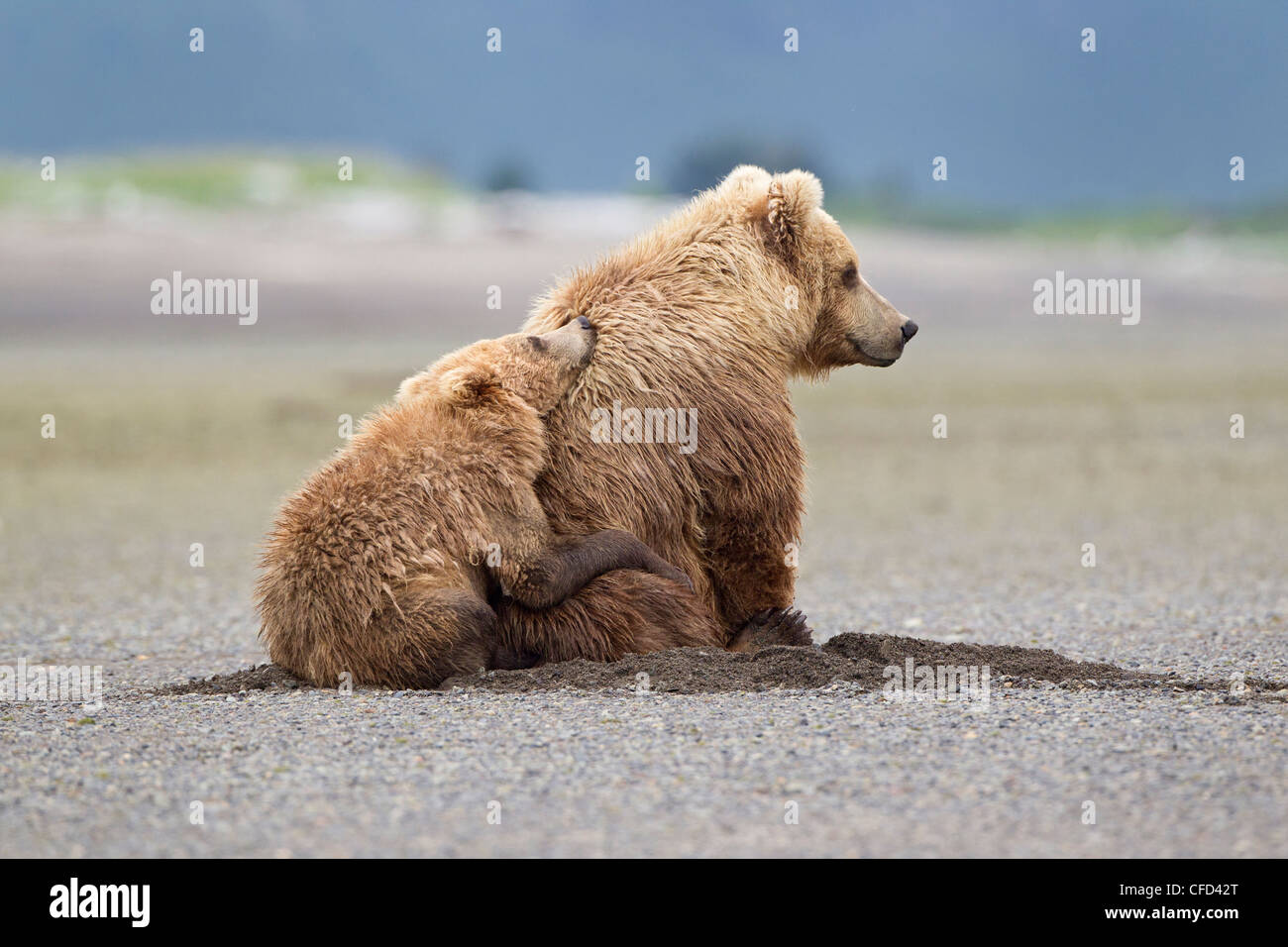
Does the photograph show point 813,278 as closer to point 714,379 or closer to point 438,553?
point 714,379

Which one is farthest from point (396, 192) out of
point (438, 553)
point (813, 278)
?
point (438, 553)

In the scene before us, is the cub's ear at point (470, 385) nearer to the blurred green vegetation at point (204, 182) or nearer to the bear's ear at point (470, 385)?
the bear's ear at point (470, 385)

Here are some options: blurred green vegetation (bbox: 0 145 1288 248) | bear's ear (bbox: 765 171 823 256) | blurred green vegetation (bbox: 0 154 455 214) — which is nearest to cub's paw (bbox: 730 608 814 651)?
bear's ear (bbox: 765 171 823 256)

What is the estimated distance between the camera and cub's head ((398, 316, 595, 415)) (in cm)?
768

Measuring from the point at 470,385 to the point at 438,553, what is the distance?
922 millimetres

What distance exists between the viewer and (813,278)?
28.0 ft

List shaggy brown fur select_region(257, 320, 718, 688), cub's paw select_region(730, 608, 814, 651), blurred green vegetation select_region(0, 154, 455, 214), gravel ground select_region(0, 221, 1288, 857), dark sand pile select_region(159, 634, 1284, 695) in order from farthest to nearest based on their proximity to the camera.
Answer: blurred green vegetation select_region(0, 154, 455, 214) < cub's paw select_region(730, 608, 814, 651) < dark sand pile select_region(159, 634, 1284, 695) < shaggy brown fur select_region(257, 320, 718, 688) < gravel ground select_region(0, 221, 1288, 857)

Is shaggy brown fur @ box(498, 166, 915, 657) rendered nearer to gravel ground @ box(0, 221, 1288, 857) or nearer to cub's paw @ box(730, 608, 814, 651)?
cub's paw @ box(730, 608, 814, 651)

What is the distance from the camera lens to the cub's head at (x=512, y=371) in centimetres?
768

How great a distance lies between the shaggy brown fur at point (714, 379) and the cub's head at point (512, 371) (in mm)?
106

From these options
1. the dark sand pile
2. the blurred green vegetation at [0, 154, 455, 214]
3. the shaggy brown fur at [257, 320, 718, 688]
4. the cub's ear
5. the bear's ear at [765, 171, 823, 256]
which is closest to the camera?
the shaggy brown fur at [257, 320, 718, 688]

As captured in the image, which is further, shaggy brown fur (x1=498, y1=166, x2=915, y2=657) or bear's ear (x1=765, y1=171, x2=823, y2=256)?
bear's ear (x1=765, y1=171, x2=823, y2=256)

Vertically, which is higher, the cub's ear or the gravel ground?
the cub's ear

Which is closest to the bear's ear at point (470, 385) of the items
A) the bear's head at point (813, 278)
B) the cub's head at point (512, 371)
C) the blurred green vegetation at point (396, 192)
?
the cub's head at point (512, 371)
